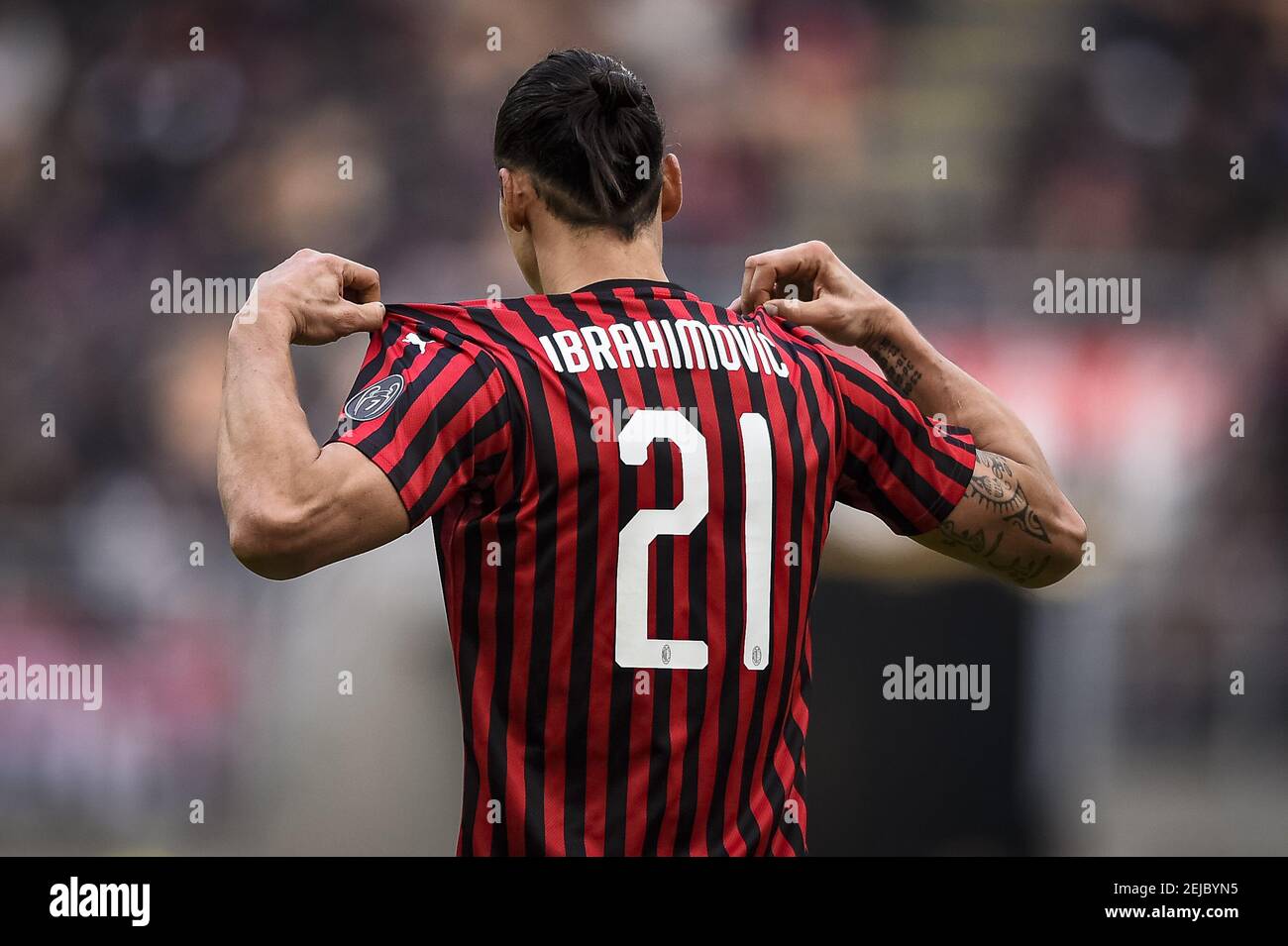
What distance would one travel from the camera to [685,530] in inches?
58.6

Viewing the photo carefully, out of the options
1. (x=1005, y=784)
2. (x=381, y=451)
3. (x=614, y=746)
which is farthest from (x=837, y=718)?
(x=381, y=451)

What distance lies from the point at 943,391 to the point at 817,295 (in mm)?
246

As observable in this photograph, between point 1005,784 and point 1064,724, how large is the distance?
1.05 feet

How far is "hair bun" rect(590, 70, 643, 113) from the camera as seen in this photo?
1.61 meters

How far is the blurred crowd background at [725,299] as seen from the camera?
4.09 metres

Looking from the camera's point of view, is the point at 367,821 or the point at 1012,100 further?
the point at 1012,100

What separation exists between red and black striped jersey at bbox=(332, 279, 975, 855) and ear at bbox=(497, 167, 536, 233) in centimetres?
15

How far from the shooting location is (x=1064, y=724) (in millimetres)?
4188

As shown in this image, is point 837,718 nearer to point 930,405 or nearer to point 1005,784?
point 1005,784
